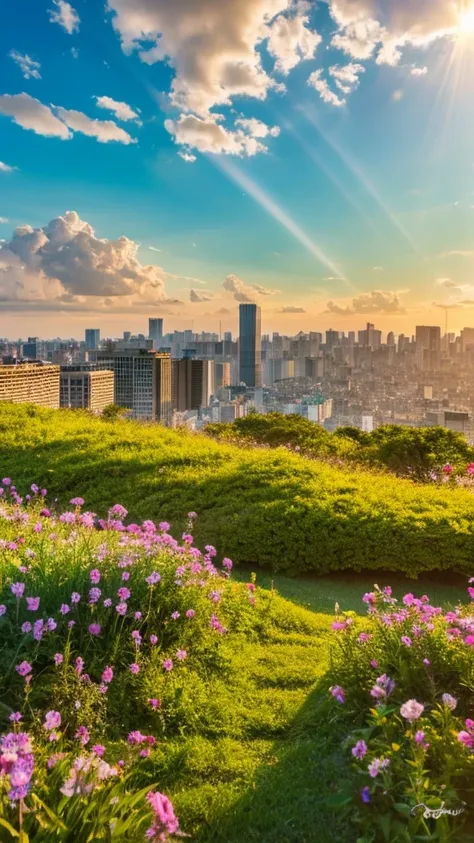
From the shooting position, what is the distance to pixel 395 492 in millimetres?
6996

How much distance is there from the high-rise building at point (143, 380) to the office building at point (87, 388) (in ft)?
5.82

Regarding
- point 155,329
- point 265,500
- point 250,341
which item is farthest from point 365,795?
point 155,329

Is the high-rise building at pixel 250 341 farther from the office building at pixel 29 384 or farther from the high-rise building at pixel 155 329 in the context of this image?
the office building at pixel 29 384

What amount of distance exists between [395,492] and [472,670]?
A: 441 centimetres

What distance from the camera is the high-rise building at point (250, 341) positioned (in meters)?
44.7

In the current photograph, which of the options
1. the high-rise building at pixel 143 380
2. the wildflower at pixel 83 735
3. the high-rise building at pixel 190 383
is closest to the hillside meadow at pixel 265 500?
the wildflower at pixel 83 735

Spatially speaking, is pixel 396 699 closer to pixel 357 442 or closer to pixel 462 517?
pixel 462 517

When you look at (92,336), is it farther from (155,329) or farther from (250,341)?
(250,341)

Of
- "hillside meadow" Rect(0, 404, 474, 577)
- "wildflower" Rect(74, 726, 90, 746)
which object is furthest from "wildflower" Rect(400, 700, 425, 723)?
"hillside meadow" Rect(0, 404, 474, 577)

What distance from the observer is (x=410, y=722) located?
2.03 metres

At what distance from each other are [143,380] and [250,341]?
67.5 ft

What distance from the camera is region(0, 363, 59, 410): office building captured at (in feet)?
63.0

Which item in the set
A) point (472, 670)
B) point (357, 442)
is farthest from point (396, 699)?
point (357, 442)

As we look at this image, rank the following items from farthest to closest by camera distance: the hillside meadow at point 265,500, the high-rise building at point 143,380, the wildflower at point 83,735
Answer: the high-rise building at point 143,380 → the hillside meadow at point 265,500 → the wildflower at point 83,735
